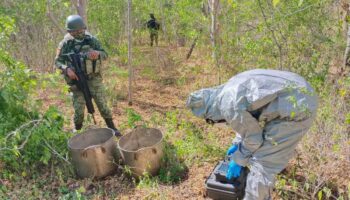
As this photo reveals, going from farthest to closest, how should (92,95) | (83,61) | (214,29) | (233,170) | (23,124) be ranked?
(214,29) → (92,95) → (83,61) → (23,124) → (233,170)

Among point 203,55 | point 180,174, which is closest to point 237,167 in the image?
point 180,174

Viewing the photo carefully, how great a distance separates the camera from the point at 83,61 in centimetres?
424

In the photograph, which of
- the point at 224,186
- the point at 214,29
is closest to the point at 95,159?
the point at 224,186

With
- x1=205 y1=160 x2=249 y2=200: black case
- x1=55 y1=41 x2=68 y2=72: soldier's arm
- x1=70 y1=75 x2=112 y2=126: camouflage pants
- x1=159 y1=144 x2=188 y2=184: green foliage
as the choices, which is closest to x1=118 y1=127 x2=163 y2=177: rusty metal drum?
x1=159 y1=144 x2=188 y2=184: green foliage

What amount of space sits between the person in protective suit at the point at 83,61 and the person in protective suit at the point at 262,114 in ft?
6.14

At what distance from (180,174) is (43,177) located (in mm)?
1515

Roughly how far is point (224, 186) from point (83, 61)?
92.6 inches

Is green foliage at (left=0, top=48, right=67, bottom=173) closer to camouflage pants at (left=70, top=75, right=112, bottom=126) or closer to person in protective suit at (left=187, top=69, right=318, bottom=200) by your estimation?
camouflage pants at (left=70, top=75, right=112, bottom=126)

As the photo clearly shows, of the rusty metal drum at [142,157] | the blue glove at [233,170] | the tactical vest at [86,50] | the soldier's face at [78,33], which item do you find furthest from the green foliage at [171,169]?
the soldier's face at [78,33]

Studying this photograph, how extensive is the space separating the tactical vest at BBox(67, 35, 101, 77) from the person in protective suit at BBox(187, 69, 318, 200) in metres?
1.85

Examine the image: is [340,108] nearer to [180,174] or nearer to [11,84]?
[180,174]

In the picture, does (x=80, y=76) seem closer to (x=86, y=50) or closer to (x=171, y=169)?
(x=86, y=50)

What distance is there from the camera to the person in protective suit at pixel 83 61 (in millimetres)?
4203

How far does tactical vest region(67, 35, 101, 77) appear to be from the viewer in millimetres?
4258
